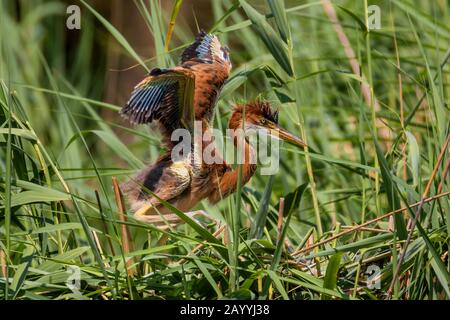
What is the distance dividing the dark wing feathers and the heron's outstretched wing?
273 millimetres

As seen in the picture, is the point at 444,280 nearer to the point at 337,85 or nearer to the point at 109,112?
the point at 337,85

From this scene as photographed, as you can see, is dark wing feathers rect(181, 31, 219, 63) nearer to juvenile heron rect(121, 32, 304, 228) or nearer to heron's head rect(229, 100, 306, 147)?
juvenile heron rect(121, 32, 304, 228)

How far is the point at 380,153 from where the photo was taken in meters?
2.41

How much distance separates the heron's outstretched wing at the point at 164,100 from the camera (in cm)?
276

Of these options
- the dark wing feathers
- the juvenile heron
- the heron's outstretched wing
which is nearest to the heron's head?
the juvenile heron

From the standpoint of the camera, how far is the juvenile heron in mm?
2857

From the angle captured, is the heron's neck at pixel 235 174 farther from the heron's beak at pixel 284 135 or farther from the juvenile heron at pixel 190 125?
the heron's beak at pixel 284 135

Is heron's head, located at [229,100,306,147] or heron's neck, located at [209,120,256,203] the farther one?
heron's head, located at [229,100,306,147]

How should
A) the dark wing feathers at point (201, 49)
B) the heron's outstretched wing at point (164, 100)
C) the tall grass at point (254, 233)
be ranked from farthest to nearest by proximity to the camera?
the dark wing feathers at point (201, 49)
the heron's outstretched wing at point (164, 100)
the tall grass at point (254, 233)

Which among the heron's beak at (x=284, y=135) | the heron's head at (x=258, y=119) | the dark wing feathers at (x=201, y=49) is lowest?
the heron's beak at (x=284, y=135)

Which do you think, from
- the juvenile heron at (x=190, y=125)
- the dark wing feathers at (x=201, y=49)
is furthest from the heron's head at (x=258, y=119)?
the dark wing feathers at (x=201, y=49)

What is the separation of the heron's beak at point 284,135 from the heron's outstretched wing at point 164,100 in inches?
15.6

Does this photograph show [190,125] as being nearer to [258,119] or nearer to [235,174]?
[235,174]
